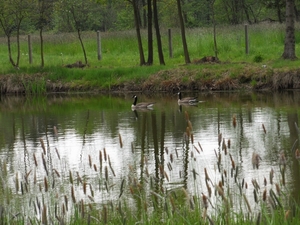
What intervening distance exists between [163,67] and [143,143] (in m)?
17.5

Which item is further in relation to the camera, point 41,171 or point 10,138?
point 10,138

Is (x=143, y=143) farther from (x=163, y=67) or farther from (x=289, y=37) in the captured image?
(x=289, y=37)

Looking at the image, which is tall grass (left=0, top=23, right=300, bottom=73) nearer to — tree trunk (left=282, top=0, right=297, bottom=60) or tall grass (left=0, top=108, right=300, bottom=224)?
tree trunk (left=282, top=0, right=297, bottom=60)

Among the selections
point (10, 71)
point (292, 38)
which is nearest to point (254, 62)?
point (292, 38)

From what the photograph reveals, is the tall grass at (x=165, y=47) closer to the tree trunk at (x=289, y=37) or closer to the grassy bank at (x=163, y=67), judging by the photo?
the grassy bank at (x=163, y=67)

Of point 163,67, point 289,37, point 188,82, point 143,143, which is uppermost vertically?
point 289,37

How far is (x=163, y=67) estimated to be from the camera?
3503cm

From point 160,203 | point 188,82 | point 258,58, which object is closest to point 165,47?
point 258,58

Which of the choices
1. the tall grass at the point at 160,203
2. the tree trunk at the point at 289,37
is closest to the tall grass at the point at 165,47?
the tree trunk at the point at 289,37

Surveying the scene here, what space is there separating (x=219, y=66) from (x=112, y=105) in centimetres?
694

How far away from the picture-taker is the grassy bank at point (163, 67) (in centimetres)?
3219

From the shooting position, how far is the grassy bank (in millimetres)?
32188

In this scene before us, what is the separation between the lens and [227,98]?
28906 millimetres

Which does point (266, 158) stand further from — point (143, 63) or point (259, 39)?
point (259, 39)
